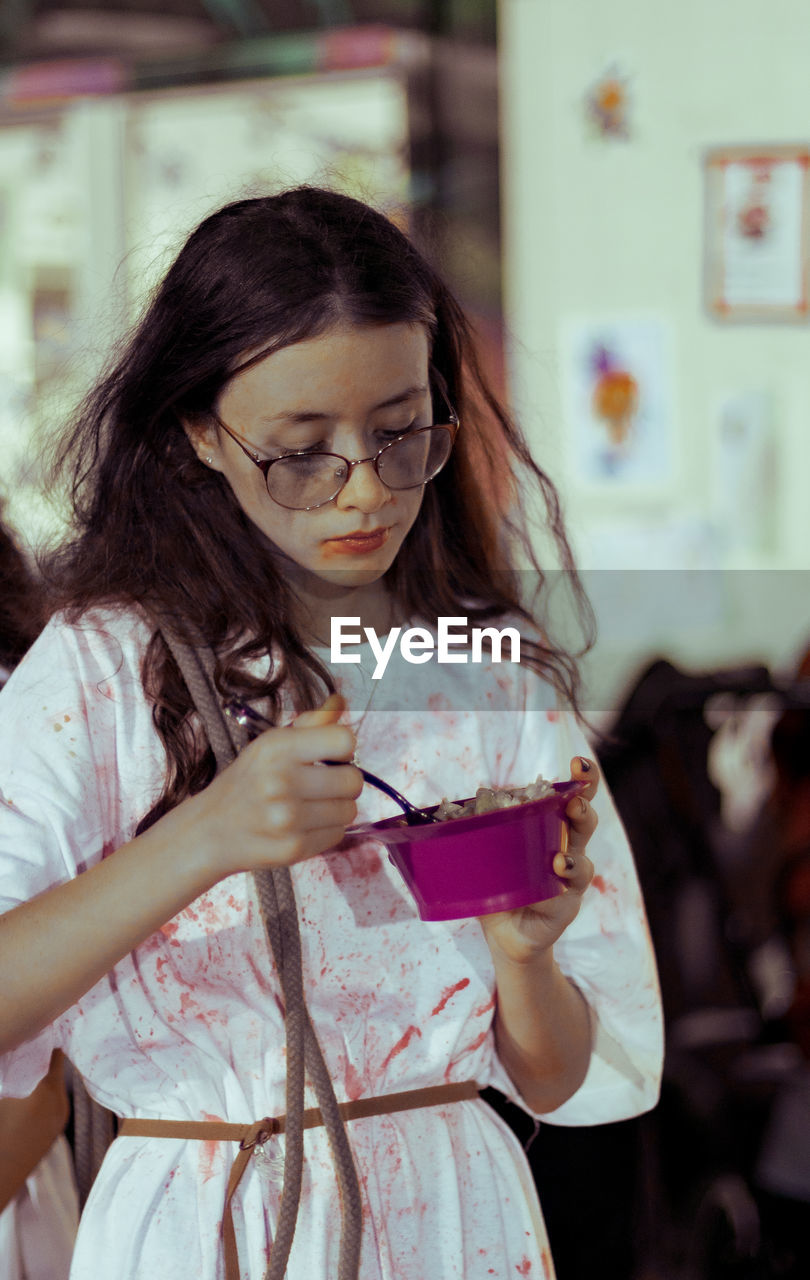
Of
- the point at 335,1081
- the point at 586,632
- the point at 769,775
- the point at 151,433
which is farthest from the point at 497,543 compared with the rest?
the point at 769,775

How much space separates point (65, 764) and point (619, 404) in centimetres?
217

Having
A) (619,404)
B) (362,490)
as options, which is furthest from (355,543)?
(619,404)

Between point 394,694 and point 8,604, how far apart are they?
523 millimetres

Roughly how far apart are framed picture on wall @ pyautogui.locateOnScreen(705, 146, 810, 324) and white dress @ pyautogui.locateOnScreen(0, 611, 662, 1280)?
202cm

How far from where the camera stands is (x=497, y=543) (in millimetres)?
1155

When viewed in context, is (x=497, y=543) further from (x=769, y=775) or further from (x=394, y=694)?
(x=769, y=775)

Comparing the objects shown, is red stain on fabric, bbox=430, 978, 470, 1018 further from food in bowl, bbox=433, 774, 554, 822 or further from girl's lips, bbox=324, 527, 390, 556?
girl's lips, bbox=324, 527, 390, 556

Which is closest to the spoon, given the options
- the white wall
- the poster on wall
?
the white wall

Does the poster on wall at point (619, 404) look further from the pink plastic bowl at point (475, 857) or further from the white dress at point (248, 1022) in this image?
the pink plastic bowl at point (475, 857)

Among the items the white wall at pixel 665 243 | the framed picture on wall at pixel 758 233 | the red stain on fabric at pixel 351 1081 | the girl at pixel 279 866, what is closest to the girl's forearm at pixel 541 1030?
the girl at pixel 279 866

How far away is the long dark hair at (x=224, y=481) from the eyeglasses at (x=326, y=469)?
3.3 inches

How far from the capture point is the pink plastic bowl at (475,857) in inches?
31.6

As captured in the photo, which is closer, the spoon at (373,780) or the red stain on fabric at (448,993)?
the spoon at (373,780)

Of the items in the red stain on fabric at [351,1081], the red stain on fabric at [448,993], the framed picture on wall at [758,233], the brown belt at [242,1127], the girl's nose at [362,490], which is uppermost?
the framed picture on wall at [758,233]
